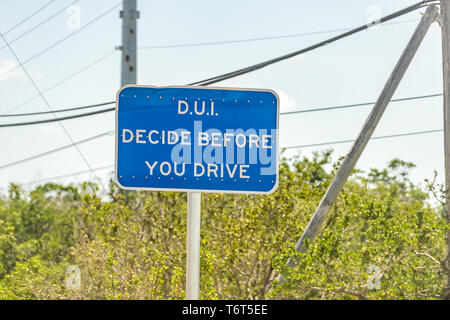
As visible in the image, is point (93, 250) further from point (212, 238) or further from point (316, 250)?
point (316, 250)

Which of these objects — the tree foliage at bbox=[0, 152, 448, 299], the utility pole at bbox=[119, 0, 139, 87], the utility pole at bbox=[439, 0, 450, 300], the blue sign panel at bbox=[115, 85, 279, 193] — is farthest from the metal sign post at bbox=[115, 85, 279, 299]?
the utility pole at bbox=[119, 0, 139, 87]

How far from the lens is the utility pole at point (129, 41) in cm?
1159

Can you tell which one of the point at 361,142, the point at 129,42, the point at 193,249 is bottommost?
the point at 193,249

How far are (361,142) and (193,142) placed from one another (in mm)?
5313

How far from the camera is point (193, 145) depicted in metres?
2.58

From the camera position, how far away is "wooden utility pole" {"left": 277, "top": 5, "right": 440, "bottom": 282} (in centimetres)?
752

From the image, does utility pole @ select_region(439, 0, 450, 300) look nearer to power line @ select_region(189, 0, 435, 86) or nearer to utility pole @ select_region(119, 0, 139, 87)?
power line @ select_region(189, 0, 435, 86)

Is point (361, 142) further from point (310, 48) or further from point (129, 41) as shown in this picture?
point (129, 41)

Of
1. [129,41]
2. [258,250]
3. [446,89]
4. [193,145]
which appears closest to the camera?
[193,145]

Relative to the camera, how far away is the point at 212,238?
894 centimetres

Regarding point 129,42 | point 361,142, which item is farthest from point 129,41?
point 361,142
